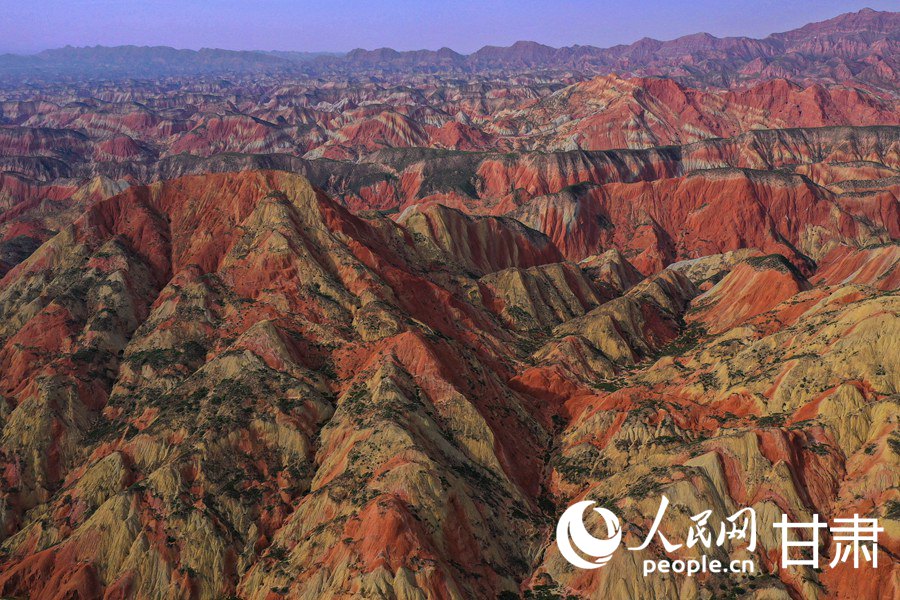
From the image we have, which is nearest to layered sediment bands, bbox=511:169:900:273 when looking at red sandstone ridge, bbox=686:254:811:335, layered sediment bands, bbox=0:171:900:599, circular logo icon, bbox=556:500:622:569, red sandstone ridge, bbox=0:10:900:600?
red sandstone ridge, bbox=686:254:811:335

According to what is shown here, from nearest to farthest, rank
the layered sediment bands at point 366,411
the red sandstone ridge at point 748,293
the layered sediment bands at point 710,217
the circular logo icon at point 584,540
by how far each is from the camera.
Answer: the circular logo icon at point 584,540
the layered sediment bands at point 366,411
the red sandstone ridge at point 748,293
the layered sediment bands at point 710,217

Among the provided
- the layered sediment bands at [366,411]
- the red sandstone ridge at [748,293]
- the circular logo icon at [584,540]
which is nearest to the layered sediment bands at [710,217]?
the red sandstone ridge at [748,293]

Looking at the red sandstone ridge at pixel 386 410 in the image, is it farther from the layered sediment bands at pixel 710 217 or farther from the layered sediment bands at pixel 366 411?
the layered sediment bands at pixel 710 217

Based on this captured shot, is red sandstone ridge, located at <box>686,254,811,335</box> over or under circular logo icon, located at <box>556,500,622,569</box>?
over

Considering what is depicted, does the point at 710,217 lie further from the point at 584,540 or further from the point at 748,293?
the point at 584,540

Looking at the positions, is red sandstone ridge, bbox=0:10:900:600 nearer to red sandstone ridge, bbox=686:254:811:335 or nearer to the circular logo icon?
red sandstone ridge, bbox=686:254:811:335

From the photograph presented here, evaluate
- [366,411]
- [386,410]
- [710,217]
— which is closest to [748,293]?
[386,410]
